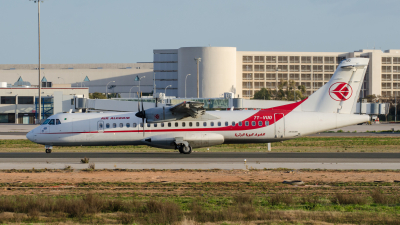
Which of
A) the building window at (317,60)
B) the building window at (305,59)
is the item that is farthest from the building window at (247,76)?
the building window at (317,60)

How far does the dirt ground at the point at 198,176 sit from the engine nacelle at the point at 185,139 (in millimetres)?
8972

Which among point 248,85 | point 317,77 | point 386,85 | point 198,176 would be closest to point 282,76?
point 317,77

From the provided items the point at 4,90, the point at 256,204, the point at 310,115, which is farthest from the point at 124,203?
the point at 4,90

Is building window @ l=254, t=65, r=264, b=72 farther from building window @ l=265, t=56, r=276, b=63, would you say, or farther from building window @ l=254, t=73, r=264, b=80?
building window @ l=265, t=56, r=276, b=63

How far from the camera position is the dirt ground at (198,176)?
1942cm

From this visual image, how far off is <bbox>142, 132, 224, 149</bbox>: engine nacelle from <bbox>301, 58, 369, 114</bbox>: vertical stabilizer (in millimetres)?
7578

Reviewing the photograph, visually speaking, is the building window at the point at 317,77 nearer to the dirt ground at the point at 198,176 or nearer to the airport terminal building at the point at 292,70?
the airport terminal building at the point at 292,70

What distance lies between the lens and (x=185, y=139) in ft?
102

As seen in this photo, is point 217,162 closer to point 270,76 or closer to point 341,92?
point 341,92

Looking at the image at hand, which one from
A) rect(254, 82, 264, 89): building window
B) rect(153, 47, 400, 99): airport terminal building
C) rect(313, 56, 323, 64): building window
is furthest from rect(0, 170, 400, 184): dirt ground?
rect(313, 56, 323, 64): building window

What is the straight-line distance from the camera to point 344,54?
13625 cm

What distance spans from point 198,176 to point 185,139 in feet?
34.8

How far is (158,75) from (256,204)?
426ft

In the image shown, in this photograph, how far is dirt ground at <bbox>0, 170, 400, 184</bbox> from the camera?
1942 centimetres
